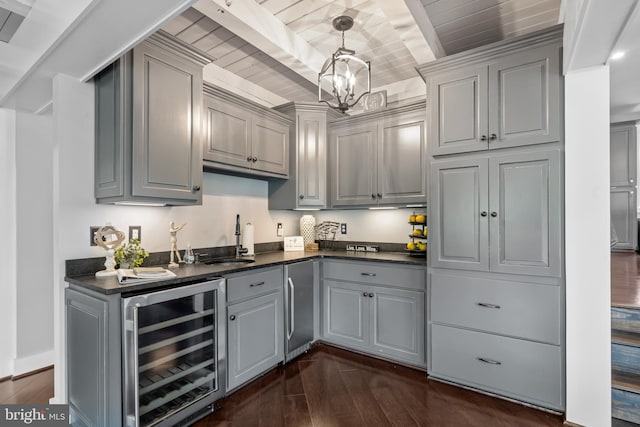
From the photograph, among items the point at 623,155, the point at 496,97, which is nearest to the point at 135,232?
the point at 496,97

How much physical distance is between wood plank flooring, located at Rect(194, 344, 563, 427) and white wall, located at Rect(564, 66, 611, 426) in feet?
0.89

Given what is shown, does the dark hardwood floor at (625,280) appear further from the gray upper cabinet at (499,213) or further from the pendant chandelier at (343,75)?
the pendant chandelier at (343,75)

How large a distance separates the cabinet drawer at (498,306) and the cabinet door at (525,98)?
100 centimetres

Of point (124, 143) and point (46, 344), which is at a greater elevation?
point (124, 143)

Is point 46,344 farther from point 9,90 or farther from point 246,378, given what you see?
point 9,90

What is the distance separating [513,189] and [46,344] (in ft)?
13.1

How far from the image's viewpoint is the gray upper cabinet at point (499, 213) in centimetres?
204

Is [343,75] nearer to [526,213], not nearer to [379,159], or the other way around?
[379,159]

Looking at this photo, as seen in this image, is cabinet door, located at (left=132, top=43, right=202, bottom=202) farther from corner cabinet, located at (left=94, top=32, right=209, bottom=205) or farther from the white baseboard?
the white baseboard

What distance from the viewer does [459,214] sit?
237 centimetres

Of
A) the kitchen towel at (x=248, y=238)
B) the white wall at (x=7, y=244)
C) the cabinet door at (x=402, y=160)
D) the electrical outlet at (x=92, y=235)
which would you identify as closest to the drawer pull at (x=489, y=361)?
the cabinet door at (x=402, y=160)

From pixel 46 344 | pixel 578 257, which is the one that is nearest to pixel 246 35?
pixel 578 257

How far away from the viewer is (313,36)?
2.71 metres

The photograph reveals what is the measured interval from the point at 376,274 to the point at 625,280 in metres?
2.03
